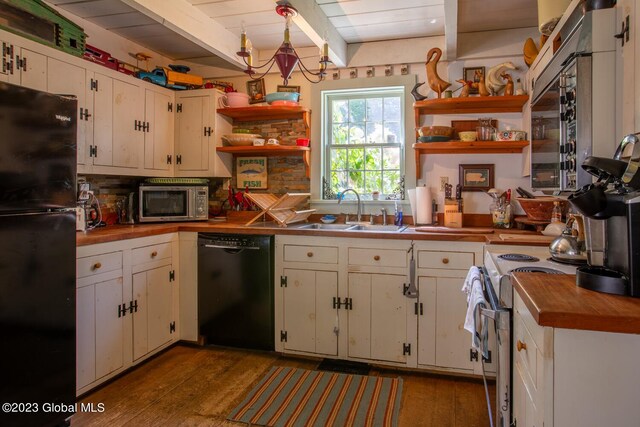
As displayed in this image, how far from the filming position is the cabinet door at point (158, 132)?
3264 millimetres

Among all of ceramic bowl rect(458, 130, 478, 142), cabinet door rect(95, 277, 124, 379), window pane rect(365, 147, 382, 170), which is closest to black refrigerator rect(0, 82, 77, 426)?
cabinet door rect(95, 277, 124, 379)

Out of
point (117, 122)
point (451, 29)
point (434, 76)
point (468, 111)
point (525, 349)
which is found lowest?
point (525, 349)

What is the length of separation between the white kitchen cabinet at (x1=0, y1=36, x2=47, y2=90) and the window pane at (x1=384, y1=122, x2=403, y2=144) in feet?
8.24

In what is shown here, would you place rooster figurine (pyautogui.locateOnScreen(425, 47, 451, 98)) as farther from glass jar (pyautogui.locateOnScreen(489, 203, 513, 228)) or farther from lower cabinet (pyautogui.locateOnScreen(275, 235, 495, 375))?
lower cabinet (pyautogui.locateOnScreen(275, 235, 495, 375))

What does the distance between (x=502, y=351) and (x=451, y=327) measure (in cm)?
119

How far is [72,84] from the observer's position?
2578mm

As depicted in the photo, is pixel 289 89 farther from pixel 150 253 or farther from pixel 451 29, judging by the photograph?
pixel 150 253

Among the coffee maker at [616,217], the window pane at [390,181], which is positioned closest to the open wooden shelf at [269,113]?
the window pane at [390,181]

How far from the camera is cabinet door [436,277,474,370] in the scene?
100 inches

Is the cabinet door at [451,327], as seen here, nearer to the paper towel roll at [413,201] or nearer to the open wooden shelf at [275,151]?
the paper towel roll at [413,201]

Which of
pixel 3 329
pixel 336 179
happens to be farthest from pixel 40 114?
pixel 336 179

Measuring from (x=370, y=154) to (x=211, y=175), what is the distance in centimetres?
144

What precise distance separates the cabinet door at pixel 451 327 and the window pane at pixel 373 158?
127 cm

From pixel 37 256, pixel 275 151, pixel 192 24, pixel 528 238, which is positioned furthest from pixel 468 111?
pixel 37 256
